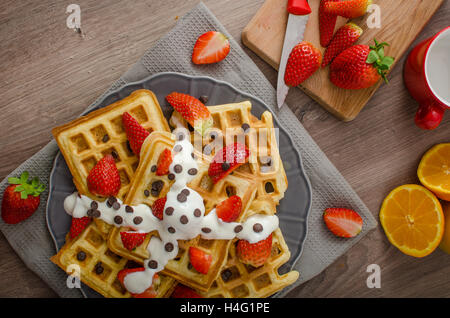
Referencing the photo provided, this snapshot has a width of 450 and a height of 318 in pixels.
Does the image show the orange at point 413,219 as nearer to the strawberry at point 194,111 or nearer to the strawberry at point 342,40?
the strawberry at point 342,40

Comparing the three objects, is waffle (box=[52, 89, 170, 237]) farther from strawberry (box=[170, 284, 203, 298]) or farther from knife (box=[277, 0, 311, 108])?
knife (box=[277, 0, 311, 108])

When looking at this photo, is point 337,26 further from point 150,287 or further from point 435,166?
point 150,287

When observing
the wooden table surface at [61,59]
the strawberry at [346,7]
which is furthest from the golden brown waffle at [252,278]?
the strawberry at [346,7]

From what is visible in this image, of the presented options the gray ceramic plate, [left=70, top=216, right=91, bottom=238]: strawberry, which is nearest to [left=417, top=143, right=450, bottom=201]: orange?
the gray ceramic plate

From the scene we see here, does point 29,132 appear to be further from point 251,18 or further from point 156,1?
point 251,18

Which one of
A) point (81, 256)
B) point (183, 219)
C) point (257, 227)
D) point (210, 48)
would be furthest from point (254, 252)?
point (210, 48)
